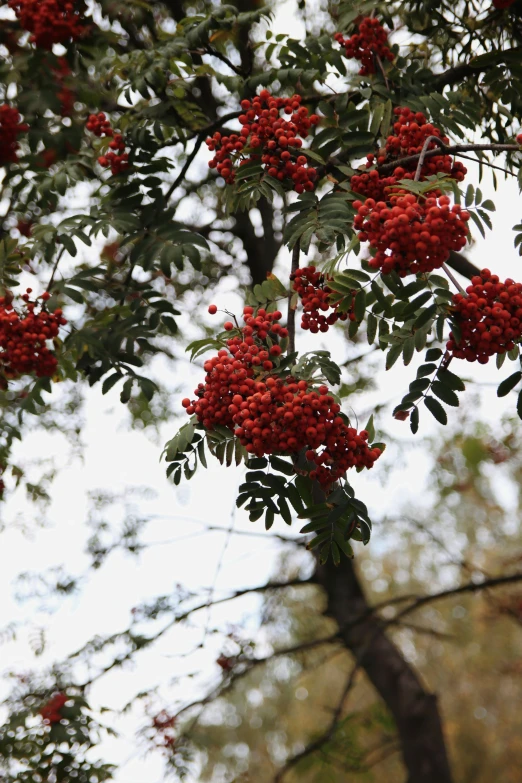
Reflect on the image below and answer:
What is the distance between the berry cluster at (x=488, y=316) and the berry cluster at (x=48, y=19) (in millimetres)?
2203

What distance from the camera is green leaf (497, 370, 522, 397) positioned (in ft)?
6.70

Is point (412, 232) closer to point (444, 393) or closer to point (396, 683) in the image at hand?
point (444, 393)

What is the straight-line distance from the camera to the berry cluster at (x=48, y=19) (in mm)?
3053

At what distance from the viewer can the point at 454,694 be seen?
43.8 ft

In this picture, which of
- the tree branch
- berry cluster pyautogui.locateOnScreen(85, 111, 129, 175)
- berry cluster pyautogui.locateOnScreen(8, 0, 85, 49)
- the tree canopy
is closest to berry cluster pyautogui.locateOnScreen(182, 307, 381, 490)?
Answer: the tree canopy

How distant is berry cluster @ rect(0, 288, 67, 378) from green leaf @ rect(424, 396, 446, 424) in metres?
1.29

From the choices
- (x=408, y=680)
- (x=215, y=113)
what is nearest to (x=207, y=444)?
(x=215, y=113)

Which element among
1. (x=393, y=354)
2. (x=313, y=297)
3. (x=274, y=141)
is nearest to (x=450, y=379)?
(x=393, y=354)

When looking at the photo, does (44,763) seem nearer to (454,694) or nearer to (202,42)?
(202,42)

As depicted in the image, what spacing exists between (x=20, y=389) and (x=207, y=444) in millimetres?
2568

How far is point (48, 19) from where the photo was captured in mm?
3068

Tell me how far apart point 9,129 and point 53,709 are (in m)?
2.61

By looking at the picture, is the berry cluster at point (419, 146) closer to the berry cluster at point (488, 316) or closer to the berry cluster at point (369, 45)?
the berry cluster at point (488, 316)

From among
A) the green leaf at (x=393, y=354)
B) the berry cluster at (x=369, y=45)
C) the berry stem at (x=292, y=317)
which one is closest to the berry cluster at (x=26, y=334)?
the berry stem at (x=292, y=317)
